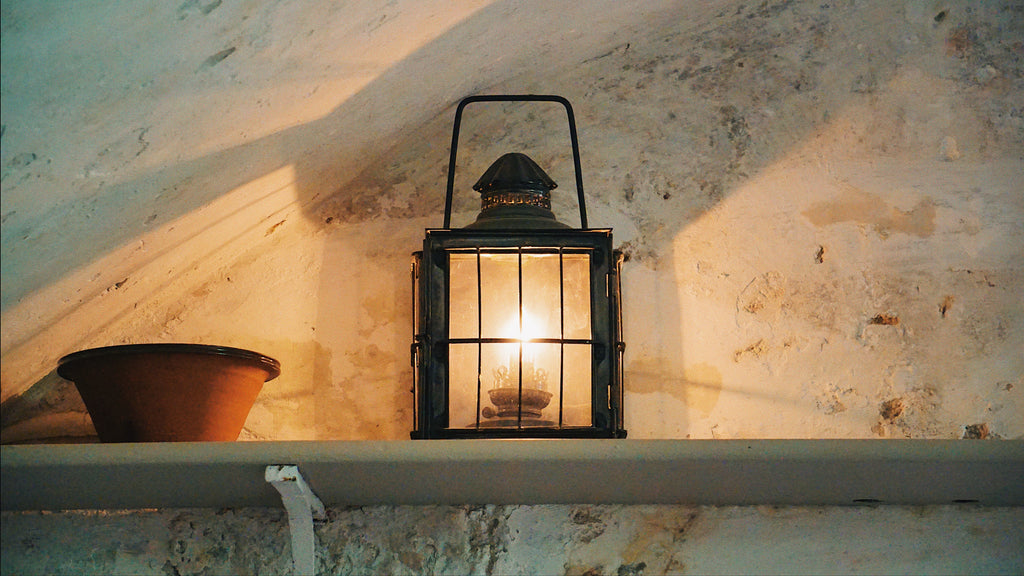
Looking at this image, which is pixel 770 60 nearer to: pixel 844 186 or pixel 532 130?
pixel 844 186

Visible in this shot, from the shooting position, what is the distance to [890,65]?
1.67m

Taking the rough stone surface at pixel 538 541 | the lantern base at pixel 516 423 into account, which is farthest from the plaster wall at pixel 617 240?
the lantern base at pixel 516 423

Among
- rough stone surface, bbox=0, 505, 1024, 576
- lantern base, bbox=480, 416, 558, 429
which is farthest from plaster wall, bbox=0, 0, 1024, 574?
lantern base, bbox=480, 416, 558, 429

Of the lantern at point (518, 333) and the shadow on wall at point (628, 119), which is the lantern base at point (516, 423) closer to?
the lantern at point (518, 333)

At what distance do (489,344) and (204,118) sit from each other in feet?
1.48

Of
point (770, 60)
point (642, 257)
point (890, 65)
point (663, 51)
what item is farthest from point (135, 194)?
point (890, 65)

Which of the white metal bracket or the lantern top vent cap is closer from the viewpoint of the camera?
the white metal bracket

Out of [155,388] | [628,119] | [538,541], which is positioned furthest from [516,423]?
[628,119]

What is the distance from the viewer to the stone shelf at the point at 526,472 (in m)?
1.16

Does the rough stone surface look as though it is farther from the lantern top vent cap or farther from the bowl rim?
the lantern top vent cap

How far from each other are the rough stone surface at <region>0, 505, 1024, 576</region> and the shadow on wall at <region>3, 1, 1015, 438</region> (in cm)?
20

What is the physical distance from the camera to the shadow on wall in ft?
5.07

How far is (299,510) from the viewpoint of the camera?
1.30 meters

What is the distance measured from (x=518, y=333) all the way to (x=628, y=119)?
53 cm
